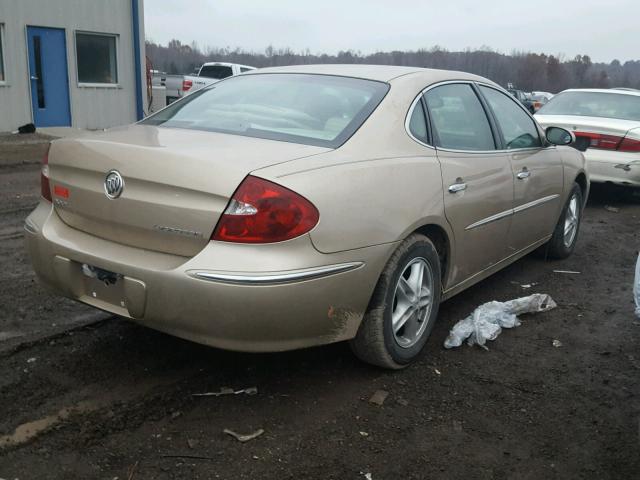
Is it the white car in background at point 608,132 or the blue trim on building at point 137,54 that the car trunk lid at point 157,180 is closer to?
the white car in background at point 608,132

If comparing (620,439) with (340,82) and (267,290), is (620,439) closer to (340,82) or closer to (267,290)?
(267,290)

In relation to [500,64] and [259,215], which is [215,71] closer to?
[259,215]

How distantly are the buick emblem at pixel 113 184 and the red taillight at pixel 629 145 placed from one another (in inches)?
283

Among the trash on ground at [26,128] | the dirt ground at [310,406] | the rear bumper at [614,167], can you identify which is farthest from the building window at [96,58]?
the dirt ground at [310,406]

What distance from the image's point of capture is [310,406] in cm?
313

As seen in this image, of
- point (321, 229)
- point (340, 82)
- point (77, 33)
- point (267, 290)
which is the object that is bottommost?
point (267, 290)

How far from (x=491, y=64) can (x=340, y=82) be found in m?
70.6

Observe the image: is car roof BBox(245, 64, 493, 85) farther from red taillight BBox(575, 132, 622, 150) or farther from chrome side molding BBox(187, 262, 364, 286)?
red taillight BBox(575, 132, 622, 150)

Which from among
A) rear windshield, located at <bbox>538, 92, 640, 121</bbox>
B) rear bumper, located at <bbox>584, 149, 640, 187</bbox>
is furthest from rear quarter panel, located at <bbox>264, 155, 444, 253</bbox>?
rear windshield, located at <bbox>538, 92, 640, 121</bbox>

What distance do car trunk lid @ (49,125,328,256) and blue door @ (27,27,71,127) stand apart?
40.8ft

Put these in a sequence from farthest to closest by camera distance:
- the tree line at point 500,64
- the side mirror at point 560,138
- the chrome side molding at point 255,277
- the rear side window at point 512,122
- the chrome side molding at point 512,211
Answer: the tree line at point 500,64 → the side mirror at point 560,138 → the rear side window at point 512,122 → the chrome side molding at point 512,211 → the chrome side molding at point 255,277

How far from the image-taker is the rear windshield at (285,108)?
334 centimetres

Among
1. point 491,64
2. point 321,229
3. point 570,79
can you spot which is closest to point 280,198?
point 321,229

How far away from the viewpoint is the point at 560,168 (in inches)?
207
